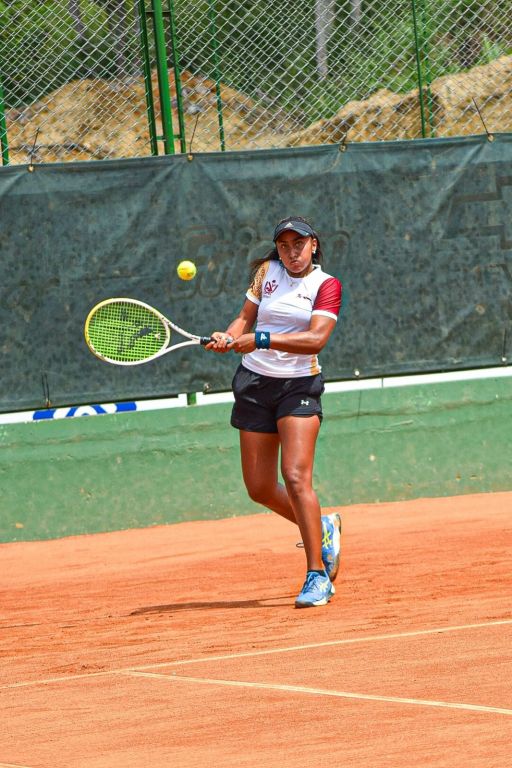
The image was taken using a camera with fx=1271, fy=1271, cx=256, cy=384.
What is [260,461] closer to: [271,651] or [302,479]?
[302,479]

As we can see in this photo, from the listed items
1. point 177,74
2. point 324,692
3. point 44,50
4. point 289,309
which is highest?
point 44,50

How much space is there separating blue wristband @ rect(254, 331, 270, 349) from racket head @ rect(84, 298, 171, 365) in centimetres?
77

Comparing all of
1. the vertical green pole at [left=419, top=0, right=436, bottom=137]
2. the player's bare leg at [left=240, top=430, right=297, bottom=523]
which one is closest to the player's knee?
the player's bare leg at [left=240, top=430, right=297, bottom=523]

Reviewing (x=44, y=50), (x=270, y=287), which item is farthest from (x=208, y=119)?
(x=270, y=287)

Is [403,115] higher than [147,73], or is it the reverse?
[147,73]

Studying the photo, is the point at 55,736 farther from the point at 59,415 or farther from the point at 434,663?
the point at 59,415

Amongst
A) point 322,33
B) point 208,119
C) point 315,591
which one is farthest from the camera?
point 322,33

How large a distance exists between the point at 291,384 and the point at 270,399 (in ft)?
0.40

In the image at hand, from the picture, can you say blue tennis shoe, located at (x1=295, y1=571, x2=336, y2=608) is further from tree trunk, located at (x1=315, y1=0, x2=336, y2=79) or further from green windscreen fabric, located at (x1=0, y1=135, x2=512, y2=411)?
tree trunk, located at (x1=315, y1=0, x2=336, y2=79)

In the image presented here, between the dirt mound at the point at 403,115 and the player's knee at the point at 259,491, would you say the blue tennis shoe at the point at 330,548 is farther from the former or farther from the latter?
the dirt mound at the point at 403,115

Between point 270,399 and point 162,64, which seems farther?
point 162,64

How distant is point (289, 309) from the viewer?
234 inches

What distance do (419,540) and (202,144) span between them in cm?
328

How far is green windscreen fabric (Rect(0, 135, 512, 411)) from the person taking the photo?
8.42 metres
